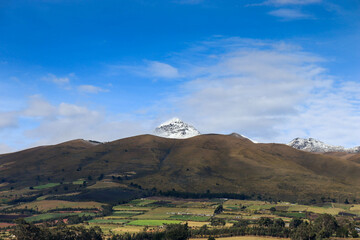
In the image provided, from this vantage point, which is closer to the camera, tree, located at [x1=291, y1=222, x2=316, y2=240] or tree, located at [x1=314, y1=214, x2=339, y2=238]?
tree, located at [x1=291, y1=222, x2=316, y2=240]

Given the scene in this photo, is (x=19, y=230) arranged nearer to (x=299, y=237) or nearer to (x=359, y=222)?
(x=299, y=237)

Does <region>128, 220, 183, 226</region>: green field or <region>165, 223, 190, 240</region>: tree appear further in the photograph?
<region>128, 220, 183, 226</region>: green field

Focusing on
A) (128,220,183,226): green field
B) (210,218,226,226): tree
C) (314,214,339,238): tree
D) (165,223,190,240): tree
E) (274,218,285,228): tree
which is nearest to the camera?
(165,223,190,240): tree

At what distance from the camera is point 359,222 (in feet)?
639

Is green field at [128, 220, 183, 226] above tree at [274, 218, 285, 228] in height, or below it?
below

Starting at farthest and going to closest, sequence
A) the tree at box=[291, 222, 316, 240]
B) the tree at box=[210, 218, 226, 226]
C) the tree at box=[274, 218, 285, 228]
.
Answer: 1. the tree at box=[210, 218, 226, 226]
2. the tree at box=[274, 218, 285, 228]
3. the tree at box=[291, 222, 316, 240]

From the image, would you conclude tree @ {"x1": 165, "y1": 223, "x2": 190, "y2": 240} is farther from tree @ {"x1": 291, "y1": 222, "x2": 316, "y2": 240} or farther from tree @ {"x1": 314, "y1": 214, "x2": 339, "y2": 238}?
tree @ {"x1": 314, "y1": 214, "x2": 339, "y2": 238}

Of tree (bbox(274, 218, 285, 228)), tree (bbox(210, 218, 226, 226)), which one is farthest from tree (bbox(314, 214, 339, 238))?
tree (bbox(210, 218, 226, 226))

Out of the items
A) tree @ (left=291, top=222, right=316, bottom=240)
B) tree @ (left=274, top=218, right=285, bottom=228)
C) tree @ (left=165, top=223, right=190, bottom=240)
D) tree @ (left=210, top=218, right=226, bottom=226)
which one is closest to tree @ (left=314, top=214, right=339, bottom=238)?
tree @ (left=291, top=222, right=316, bottom=240)

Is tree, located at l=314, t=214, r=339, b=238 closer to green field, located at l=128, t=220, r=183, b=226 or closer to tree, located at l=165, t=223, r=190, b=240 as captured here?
tree, located at l=165, t=223, r=190, b=240

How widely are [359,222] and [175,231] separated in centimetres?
10466

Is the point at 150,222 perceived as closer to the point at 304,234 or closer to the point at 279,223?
the point at 279,223

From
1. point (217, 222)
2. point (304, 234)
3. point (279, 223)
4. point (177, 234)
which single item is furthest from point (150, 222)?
point (304, 234)

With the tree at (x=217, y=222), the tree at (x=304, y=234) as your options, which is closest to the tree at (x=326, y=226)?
the tree at (x=304, y=234)
